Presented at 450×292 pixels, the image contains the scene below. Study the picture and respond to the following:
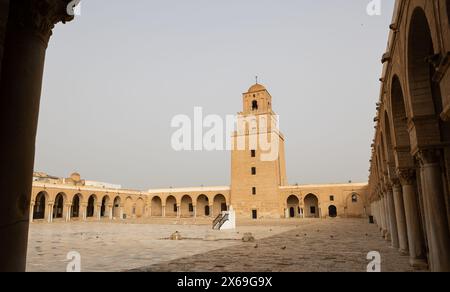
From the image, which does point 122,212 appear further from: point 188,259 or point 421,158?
point 421,158

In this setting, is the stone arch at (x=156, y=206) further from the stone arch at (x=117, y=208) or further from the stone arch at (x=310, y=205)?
the stone arch at (x=310, y=205)

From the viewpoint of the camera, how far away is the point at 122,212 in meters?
44.6

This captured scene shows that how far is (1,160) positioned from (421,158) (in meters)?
6.06

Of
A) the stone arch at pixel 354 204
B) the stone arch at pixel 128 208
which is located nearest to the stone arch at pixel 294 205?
the stone arch at pixel 354 204

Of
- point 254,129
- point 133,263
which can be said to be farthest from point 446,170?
point 254,129

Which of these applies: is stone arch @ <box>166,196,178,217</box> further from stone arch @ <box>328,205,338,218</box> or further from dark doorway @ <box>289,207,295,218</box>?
stone arch @ <box>328,205,338,218</box>

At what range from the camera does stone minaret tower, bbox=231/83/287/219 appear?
37750 mm

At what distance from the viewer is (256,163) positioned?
38969mm

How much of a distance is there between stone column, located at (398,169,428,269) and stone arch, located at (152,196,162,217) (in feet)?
145

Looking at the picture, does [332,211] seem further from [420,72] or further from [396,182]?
[420,72]

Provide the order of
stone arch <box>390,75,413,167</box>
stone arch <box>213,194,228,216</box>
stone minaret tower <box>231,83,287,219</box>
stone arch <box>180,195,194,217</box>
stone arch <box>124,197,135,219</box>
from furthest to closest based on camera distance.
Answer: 1. stone arch <box>180,195,194,217</box>
2. stone arch <box>124,197,135,219</box>
3. stone arch <box>213,194,228,216</box>
4. stone minaret tower <box>231,83,287,219</box>
5. stone arch <box>390,75,413,167</box>

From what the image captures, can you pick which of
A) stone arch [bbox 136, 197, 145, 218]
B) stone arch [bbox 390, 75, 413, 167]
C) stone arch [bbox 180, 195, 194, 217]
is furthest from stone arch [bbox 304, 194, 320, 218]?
stone arch [bbox 390, 75, 413, 167]

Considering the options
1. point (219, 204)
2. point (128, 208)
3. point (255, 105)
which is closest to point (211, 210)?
point (219, 204)

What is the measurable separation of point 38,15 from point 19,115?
84 cm
